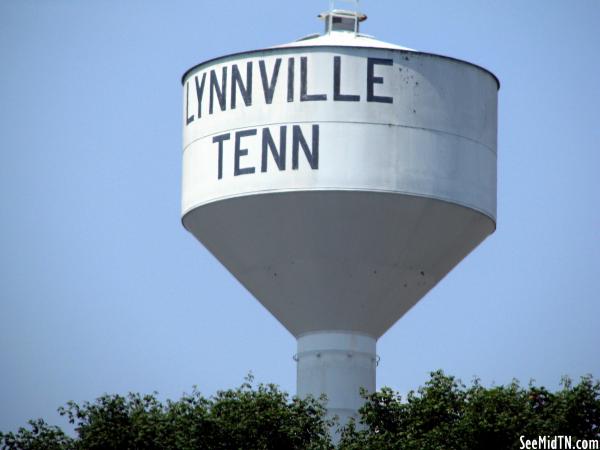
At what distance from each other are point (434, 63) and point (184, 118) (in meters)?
3.83

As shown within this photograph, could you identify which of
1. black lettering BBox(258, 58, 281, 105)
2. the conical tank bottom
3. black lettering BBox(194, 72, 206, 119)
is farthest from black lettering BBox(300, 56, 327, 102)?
black lettering BBox(194, 72, 206, 119)

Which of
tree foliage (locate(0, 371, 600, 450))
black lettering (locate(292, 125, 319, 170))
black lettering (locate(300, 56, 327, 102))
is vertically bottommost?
tree foliage (locate(0, 371, 600, 450))

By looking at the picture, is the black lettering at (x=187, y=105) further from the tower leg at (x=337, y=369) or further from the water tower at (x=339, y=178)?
the tower leg at (x=337, y=369)

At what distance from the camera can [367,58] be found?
28359mm

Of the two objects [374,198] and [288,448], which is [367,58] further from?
[288,448]

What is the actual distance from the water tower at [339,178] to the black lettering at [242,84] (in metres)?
0.02

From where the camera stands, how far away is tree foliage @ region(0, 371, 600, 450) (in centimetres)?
2900

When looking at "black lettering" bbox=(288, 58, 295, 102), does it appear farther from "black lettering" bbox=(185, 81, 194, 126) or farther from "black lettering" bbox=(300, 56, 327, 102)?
"black lettering" bbox=(185, 81, 194, 126)

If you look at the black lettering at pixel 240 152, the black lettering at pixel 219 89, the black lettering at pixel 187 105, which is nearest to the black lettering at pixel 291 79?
the black lettering at pixel 240 152

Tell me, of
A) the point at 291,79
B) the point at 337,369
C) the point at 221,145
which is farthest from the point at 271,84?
the point at 337,369

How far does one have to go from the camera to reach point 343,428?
97.0ft

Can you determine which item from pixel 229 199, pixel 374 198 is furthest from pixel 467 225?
pixel 229 199

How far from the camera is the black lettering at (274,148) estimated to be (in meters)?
28.3

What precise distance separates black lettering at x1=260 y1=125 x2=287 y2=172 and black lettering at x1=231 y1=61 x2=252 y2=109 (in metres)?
0.55
